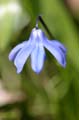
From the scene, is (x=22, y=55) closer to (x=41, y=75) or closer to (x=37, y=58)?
(x=37, y=58)

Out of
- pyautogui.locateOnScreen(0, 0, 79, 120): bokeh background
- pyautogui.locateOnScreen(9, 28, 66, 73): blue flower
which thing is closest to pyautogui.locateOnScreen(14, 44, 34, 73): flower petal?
pyautogui.locateOnScreen(9, 28, 66, 73): blue flower

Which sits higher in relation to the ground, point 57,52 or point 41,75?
point 57,52

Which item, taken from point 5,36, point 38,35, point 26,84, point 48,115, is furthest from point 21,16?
point 38,35

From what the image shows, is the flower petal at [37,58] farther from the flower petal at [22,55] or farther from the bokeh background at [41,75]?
the bokeh background at [41,75]

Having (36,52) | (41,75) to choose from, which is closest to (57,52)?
(36,52)

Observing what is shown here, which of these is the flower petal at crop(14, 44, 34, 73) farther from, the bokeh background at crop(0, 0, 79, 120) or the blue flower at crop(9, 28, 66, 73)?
the bokeh background at crop(0, 0, 79, 120)

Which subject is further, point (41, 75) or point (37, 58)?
point (41, 75)
